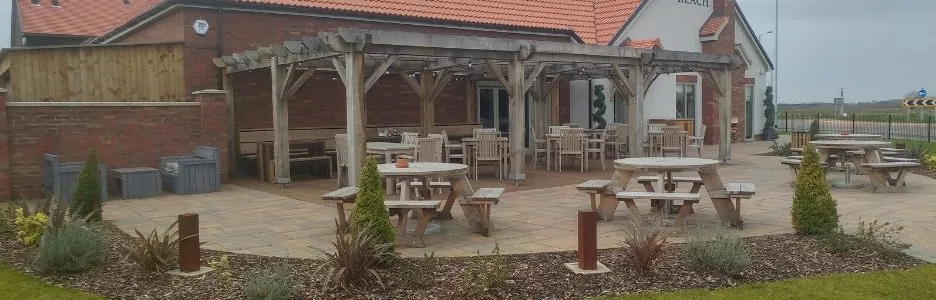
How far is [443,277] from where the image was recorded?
5.28 meters

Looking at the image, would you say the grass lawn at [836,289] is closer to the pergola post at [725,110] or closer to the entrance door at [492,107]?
the pergola post at [725,110]

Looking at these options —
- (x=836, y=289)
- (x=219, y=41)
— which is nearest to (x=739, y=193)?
(x=836, y=289)

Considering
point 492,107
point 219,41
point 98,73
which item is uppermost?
point 219,41

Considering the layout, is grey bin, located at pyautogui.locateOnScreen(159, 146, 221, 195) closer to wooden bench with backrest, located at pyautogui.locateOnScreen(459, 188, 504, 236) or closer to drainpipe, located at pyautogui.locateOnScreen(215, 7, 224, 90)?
drainpipe, located at pyautogui.locateOnScreen(215, 7, 224, 90)

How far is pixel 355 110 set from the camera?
9.62 metres

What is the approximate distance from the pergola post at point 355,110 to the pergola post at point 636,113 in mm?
6019

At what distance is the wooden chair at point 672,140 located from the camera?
48.9 feet

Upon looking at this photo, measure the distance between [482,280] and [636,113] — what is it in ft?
31.1

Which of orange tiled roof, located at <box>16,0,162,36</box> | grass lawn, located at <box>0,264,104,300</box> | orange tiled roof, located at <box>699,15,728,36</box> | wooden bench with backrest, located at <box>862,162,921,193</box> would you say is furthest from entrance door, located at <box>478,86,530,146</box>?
grass lawn, located at <box>0,264,104,300</box>

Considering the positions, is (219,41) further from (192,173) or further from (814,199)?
(814,199)

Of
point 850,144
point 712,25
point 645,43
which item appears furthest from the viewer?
point 712,25

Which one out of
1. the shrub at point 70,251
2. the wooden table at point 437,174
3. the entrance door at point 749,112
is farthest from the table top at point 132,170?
the entrance door at point 749,112

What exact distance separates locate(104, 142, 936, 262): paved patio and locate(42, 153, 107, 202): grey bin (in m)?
0.48

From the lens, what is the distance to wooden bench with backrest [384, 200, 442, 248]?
6.48m
